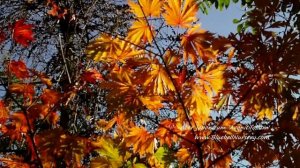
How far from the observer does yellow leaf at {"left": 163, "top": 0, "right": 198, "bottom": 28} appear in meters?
1.84

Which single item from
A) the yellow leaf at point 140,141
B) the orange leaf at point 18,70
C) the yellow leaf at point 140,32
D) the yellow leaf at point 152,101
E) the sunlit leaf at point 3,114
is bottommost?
the yellow leaf at point 140,141

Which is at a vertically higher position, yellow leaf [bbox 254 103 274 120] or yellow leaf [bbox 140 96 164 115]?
yellow leaf [bbox 140 96 164 115]

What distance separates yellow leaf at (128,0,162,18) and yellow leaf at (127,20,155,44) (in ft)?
0.26

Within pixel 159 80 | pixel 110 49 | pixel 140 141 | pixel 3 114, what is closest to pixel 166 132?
pixel 140 141

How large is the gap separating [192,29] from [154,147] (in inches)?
29.9

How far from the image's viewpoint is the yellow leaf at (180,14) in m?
1.84

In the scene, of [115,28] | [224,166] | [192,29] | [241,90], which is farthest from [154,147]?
[115,28]

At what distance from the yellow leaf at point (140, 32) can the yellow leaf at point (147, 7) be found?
80mm

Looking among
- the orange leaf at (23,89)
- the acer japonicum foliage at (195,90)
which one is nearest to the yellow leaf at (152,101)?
the acer japonicum foliage at (195,90)

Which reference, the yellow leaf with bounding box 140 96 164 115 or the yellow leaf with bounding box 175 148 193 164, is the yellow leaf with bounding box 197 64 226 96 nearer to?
the yellow leaf with bounding box 140 96 164 115

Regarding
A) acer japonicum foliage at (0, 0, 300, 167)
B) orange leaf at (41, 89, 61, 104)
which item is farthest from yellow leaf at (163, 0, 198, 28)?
orange leaf at (41, 89, 61, 104)

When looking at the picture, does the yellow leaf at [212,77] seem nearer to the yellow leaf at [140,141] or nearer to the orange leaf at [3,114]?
the yellow leaf at [140,141]

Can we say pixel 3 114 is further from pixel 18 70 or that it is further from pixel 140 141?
pixel 140 141

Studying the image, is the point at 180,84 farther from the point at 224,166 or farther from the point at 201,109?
the point at 224,166
